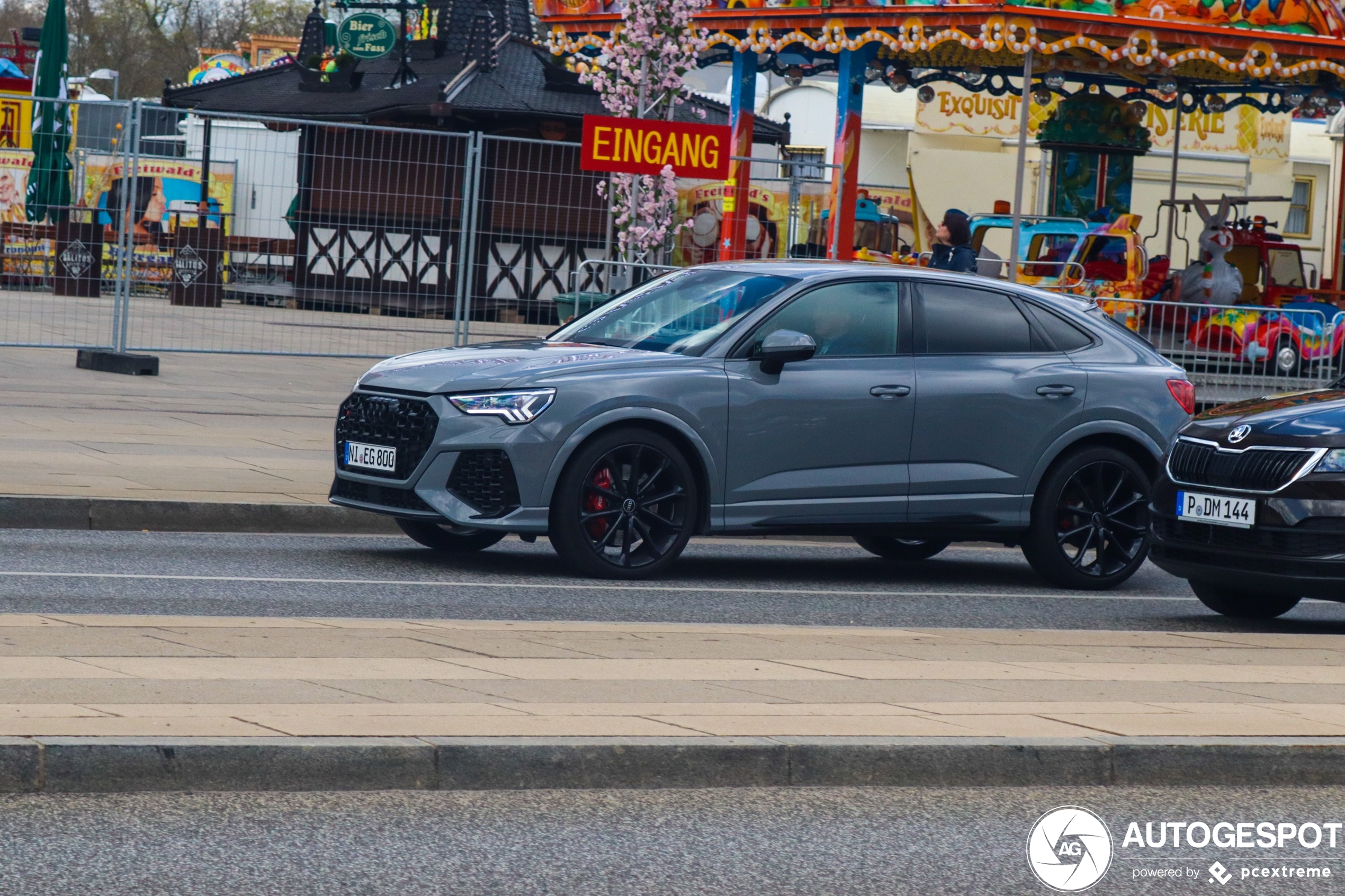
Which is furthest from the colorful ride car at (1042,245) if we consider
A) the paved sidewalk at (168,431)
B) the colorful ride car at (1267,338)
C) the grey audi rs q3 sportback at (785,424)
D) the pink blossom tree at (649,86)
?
the grey audi rs q3 sportback at (785,424)

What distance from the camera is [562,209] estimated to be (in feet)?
76.8

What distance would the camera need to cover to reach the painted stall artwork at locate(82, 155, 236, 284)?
782 inches

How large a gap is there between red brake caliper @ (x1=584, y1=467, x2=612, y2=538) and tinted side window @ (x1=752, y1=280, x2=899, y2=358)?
47.2 inches

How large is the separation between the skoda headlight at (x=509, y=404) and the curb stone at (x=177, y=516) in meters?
1.51

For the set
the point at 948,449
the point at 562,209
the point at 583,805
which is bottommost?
the point at 583,805

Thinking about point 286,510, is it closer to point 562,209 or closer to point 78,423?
point 78,423

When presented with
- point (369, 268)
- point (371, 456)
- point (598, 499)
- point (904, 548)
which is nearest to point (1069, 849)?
point (598, 499)

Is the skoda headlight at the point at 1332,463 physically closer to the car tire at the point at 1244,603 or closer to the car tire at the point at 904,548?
the car tire at the point at 1244,603

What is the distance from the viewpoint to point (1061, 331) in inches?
426

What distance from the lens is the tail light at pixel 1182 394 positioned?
429 inches

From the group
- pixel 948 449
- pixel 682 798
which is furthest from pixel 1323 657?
pixel 682 798

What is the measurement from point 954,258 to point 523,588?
20.0 ft

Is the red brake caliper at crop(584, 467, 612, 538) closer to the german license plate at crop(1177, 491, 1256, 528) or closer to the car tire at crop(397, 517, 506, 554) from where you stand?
the car tire at crop(397, 517, 506, 554)

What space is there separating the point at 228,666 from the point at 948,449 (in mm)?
4788
